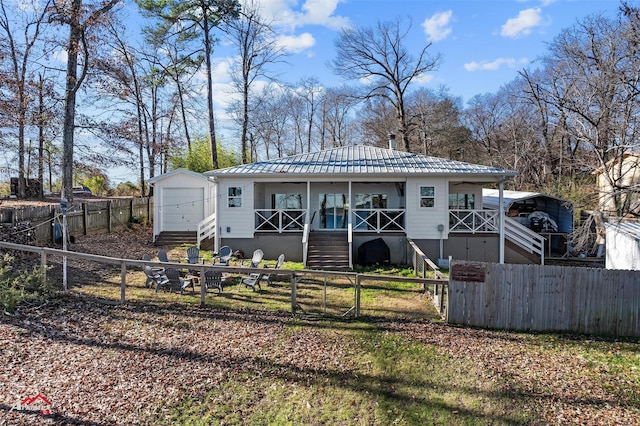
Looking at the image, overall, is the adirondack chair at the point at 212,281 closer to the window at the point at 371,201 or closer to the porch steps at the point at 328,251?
the porch steps at the point at 328,251

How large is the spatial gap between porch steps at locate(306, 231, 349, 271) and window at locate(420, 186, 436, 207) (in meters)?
3.36

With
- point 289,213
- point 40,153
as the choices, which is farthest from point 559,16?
point 40,153

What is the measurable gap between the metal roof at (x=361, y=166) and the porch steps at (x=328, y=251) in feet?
8.14

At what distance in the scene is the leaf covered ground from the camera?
488cm

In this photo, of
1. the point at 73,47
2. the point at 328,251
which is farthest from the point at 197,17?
the point at 328,251

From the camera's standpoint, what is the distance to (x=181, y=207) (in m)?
18.4

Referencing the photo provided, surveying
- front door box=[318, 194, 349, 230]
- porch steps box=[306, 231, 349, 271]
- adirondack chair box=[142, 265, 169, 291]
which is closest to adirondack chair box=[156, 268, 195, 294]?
adirondack chair box=[142, 265, 169, 291]

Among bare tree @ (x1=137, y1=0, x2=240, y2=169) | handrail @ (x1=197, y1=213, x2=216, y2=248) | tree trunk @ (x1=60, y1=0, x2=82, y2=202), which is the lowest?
handrail @ (x1=197, y1=213, x2=216, y2=248)

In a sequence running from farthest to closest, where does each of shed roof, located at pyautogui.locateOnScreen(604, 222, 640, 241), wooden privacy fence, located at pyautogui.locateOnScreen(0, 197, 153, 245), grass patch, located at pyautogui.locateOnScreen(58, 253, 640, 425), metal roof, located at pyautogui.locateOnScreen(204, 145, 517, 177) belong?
metal roof, located at pyautogui.locateOnScreen(204, 145, 517, 177) → wooden privacy fence, located at pyautogui.locateOnScreen(0, 197, 153, 245) → shed roof, located at pyautogui.locateOnScreen(604, 222, 640, 241) → grass patch, located at pyautogui.locateOnScreen(58, 253, 640, 425)

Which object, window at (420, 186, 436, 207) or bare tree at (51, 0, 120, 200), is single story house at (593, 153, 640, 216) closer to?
window at (420, 186, 436, 207)

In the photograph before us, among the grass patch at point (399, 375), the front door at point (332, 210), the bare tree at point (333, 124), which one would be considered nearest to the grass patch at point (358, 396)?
the grass patch at point (399, 375)

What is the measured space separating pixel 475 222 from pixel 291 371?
12.0m

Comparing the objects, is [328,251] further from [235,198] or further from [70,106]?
[70,106]

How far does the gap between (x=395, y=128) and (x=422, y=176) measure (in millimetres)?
22058
